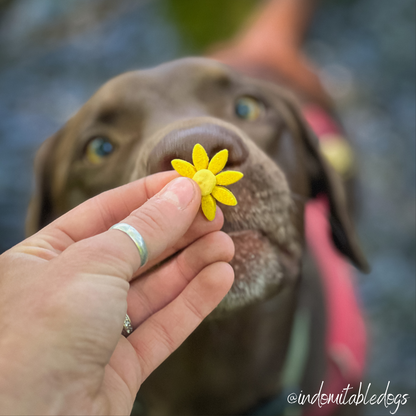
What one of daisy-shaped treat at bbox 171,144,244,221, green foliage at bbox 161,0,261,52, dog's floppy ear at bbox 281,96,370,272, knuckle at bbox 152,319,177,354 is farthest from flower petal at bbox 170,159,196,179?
green foliage at bbox 161,0,261,52

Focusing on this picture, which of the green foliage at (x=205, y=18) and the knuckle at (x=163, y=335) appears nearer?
the knuckle at (x=163, y=335)

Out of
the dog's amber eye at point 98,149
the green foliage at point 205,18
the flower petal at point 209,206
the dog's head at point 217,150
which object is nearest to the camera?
the flower petal at point 209,206

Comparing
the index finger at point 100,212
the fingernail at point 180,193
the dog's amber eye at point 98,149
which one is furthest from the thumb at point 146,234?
the dog's amber eye at point 98,149

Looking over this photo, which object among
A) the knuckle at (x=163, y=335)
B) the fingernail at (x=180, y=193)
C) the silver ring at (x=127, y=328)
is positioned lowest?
the knuckle at (x=163, y=335)

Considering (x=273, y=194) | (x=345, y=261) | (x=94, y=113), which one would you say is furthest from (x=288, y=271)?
(x=94, y=113)

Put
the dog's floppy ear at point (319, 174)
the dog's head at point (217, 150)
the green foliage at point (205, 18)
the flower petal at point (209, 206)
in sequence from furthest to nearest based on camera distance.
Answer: the green foliage at point (205, 18)
the dog's floppy ear at point (319, 174)
the dog's head at point (217, 150)
the flower petal at point (209, 206)

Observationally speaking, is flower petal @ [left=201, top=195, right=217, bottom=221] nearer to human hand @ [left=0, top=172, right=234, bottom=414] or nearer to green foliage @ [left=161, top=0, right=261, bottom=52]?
human hand @ [left=0, top=172, right=234, bottom=414]

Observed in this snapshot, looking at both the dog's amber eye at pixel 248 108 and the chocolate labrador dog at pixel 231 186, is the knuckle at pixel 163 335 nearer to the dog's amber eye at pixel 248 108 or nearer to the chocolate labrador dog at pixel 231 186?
the chocolate labrador dog at pixel 231 186

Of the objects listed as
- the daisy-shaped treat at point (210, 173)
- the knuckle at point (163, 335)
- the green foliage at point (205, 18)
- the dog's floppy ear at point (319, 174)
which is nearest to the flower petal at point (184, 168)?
the daisy-shaped treat at point (210, 173)

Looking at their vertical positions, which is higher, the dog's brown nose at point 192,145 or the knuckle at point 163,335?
the dog's brown nose at point 192,145

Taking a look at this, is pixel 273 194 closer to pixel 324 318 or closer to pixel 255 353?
pixel 255 353
